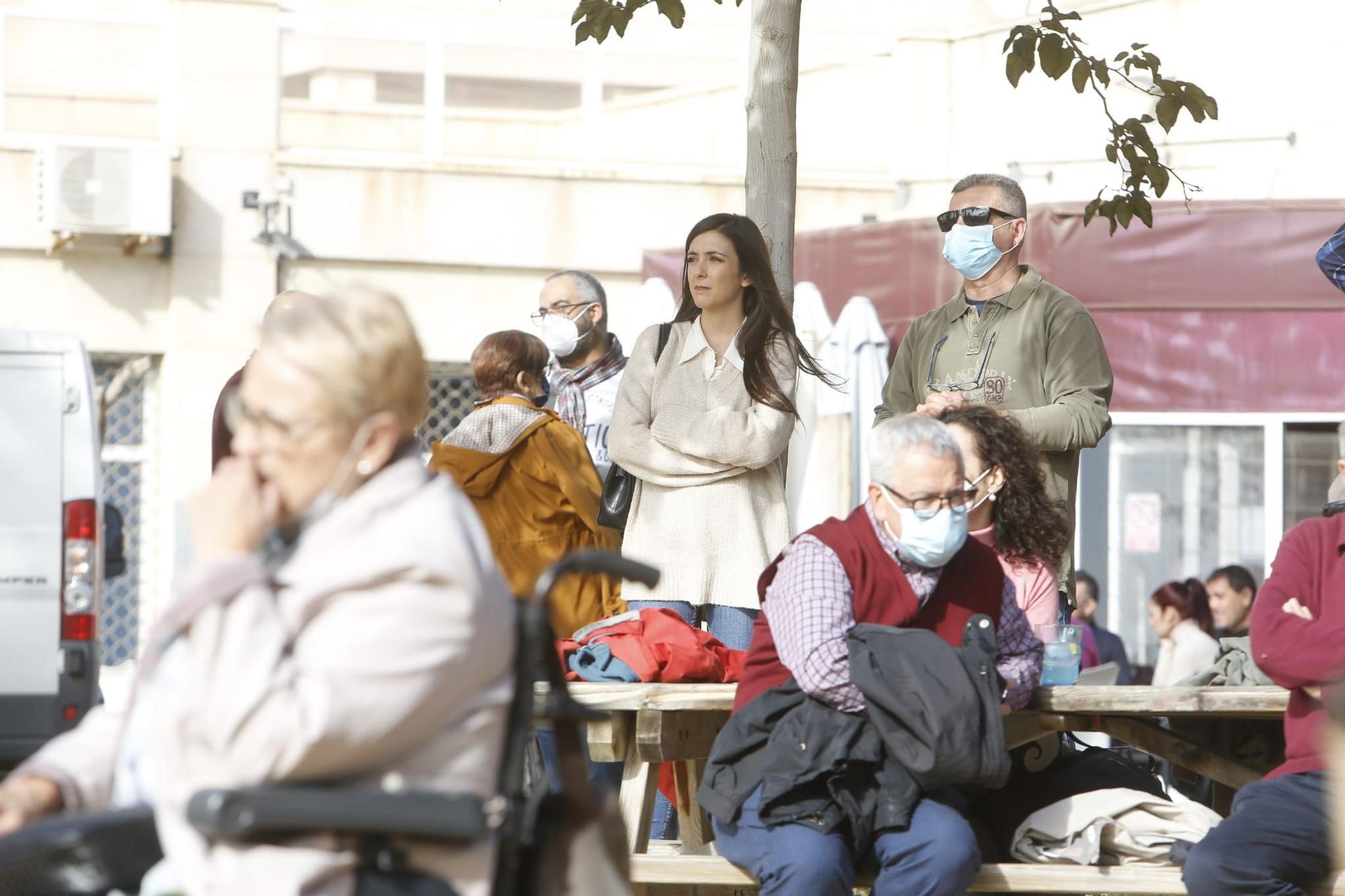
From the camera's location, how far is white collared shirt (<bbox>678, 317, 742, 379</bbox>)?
20.0 feet

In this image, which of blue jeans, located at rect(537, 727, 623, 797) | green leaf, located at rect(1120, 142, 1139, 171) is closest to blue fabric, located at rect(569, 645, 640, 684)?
blue jeans, located at rect(537, 727, 623, 797)

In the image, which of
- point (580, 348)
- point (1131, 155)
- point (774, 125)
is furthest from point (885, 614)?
point (580, 348)

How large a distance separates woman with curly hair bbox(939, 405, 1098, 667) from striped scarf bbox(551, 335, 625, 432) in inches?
84.6

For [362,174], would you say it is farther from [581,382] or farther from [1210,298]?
[581,382]

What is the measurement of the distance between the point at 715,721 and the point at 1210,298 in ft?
24.0

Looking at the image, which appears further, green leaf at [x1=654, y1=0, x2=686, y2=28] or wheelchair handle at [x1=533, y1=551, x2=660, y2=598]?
green leaf at [x1=654, y1=0, x2=686, y2=28]

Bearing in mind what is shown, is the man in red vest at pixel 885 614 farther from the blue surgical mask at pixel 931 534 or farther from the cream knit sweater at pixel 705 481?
the cream knit sweater at pixel 705 481

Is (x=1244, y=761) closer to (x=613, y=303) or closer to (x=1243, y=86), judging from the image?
(x=1243, y=86)

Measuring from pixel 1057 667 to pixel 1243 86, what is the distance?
1004 cm

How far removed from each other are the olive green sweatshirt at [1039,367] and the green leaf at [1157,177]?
91 centimetres

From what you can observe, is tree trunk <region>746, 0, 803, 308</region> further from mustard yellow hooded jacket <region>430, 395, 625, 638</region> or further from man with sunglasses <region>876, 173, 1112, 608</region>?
mustard yellow hooded jacket <region>430, 395, 625, 638</region>

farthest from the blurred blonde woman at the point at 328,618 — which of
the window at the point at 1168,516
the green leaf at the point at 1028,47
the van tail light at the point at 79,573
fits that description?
the window at the point at 1168,516

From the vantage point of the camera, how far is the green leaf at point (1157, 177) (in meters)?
6.82

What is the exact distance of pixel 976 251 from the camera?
6098mm
